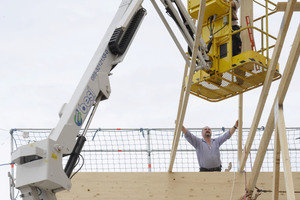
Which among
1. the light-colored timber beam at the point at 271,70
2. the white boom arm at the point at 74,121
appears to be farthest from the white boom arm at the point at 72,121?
the light-colored timber beam at the point at 271,70

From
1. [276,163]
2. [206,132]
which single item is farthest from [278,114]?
A: [206,132]

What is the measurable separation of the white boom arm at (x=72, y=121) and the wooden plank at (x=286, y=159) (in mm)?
2278

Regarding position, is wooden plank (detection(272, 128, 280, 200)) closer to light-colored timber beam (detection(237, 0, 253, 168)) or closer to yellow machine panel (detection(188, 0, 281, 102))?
yellow machine panel (detection(188, 0, 281, 102))

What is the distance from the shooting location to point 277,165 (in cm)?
879

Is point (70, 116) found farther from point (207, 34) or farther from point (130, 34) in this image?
point (207, 34)

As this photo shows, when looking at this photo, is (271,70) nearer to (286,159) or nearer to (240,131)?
(286,159)

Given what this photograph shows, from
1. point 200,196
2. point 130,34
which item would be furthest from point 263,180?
point 130,34

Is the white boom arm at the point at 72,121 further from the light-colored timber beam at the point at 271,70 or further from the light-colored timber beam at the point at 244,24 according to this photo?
the light-colored timber beam at the point at 244,24

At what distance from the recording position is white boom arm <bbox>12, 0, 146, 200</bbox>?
7.13 m

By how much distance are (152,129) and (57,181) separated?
5299 millimetres

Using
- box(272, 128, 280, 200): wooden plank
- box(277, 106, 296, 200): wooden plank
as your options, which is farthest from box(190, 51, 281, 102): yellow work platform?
box(272, 128, 280, 200): wooden plank

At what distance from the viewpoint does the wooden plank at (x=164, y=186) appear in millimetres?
10508

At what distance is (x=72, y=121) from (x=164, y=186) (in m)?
3.35

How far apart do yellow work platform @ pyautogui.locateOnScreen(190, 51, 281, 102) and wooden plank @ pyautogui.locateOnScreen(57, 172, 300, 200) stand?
4.41 ft
